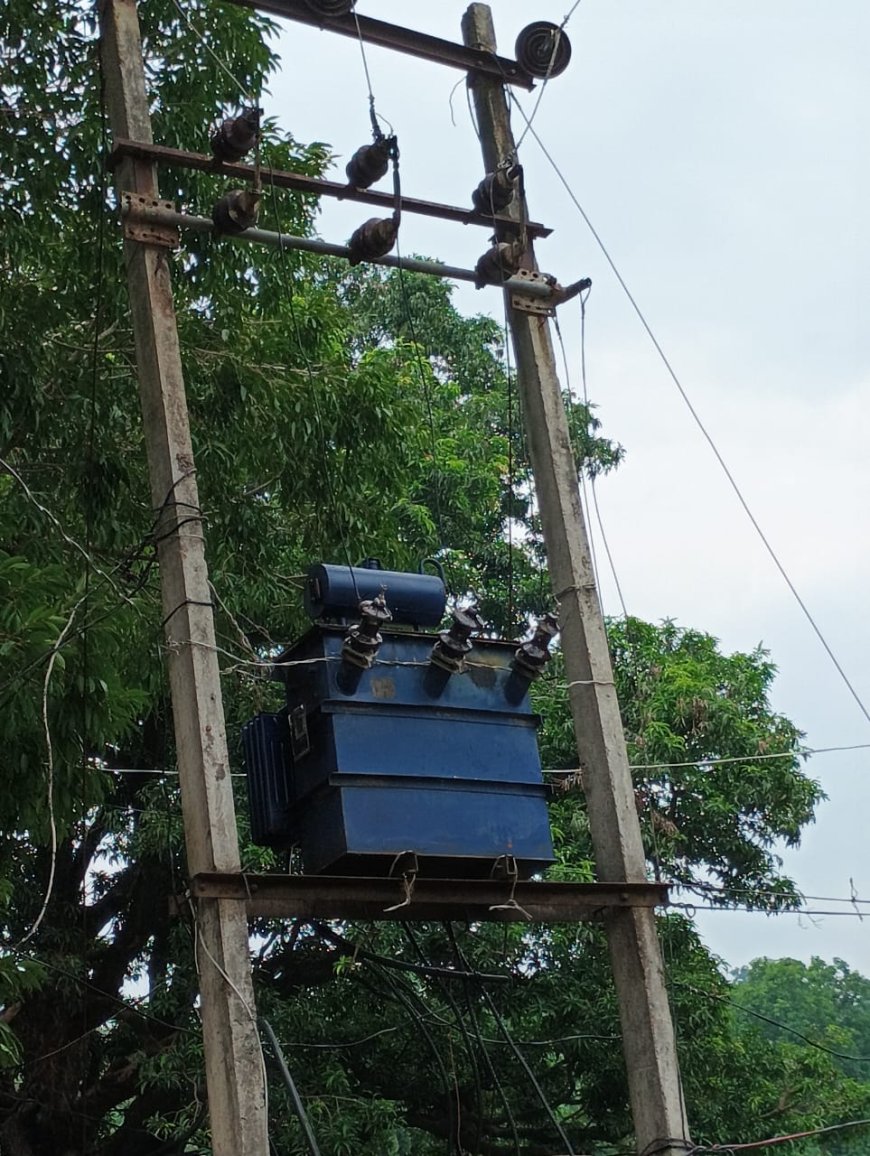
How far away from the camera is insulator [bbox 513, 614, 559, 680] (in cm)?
548

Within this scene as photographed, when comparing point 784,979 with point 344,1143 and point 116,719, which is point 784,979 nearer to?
point 344,1143

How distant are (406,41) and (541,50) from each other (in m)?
Answer: 0.63

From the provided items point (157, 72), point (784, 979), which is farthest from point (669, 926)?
point (784, 979)

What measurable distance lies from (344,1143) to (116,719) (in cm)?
473

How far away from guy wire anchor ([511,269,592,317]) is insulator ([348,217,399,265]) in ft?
1.96

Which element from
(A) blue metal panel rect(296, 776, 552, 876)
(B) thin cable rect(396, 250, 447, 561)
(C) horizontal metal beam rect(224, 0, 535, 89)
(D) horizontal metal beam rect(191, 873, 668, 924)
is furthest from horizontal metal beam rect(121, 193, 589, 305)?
(B) thin cable rect(396, 250, 447, 561)

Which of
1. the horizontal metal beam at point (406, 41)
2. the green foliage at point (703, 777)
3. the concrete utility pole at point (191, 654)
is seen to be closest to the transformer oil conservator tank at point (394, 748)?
the concrete utility pole at point (191, 654)

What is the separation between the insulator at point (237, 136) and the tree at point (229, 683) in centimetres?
109

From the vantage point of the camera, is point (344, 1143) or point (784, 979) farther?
point (784, 979)

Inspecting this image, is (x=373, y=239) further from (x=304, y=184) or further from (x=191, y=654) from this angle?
(x=191, y=654)

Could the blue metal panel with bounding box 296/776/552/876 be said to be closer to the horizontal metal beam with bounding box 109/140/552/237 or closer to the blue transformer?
the blue transformer

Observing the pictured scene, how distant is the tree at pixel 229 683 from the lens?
759 cm

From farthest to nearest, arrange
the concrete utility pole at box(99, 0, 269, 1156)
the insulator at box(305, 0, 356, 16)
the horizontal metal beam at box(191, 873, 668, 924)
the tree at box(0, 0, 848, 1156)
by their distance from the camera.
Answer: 1. the tree at box(0, 0, 848, 1156)
2. the insulator at box(305, 0, 356, 16)
3. the horizontal metal beam at box(191, 873, 668, 924)
4. the concrete utility pole at box(99, 0, 269, 1156)

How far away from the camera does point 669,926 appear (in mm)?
11930
